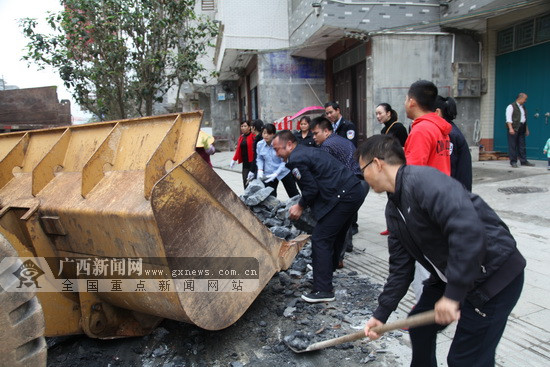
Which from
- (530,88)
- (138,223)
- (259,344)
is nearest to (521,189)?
(530,88)

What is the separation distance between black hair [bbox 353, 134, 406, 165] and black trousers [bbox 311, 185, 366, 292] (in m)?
1.67

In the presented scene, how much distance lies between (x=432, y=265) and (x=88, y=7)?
788 centimetres

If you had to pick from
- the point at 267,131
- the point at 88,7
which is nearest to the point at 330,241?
the point at 267,131

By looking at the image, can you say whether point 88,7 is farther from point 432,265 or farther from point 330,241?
point 432,265

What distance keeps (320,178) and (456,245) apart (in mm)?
2141

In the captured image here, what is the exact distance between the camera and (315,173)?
3.66 meters

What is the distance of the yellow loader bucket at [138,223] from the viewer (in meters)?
2.35

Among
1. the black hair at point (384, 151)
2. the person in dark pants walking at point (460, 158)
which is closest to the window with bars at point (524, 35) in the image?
the person in dark pants walking at point (460, 158)

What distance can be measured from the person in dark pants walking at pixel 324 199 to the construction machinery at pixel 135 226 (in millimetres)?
441

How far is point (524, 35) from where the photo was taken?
362 inches

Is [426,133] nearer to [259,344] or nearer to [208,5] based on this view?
[259,344]

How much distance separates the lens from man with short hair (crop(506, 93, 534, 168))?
859 centimetres

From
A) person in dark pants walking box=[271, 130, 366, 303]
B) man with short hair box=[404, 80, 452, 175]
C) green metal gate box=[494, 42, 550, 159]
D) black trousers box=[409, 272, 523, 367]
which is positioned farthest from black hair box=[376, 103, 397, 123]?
green metal gate box=[494, 42, 550, 159]

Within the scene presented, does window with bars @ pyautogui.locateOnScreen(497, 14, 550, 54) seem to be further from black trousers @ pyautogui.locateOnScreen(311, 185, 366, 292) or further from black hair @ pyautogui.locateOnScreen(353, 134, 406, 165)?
black hair @ pyautogui.locateOnScreen(353, 134, 406, 165)
